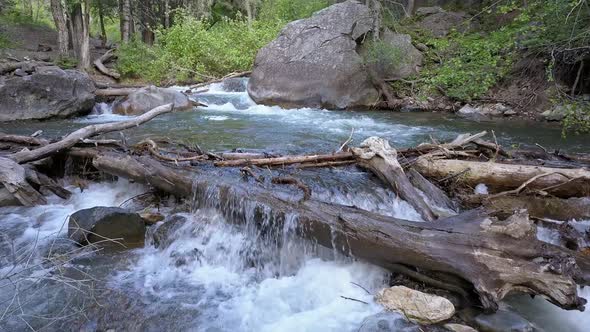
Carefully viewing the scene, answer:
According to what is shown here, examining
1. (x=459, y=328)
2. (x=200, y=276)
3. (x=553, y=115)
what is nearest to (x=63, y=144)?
(x=200, y=276)

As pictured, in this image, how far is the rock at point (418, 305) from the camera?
3.38m

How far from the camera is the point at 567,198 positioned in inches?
202

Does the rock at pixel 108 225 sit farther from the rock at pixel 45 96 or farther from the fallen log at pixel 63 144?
the rock at pixel 45 96

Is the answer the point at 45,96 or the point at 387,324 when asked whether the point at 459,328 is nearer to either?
the point at 387,324

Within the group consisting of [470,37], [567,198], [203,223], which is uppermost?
[470,37]

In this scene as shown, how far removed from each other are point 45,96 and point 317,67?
8262 millimetres

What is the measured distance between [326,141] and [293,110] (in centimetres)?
485

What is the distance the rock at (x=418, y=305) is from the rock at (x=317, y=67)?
1046 cm

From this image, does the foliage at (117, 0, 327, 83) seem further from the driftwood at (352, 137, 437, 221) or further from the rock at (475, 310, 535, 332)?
the rock at (475, 310, 535, 332)

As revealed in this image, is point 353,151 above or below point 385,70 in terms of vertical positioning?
below

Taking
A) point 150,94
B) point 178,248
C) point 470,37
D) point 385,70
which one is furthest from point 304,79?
point 178,248

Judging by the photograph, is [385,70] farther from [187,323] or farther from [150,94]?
Result: [187,323]

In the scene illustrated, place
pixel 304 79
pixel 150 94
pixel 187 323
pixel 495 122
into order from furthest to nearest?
pixel 304 79, pixel 150 94, pixel 495 122, pixel 187 323

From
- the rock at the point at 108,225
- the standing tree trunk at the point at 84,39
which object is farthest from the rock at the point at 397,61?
the standing tree trunk at the point at 84,39
